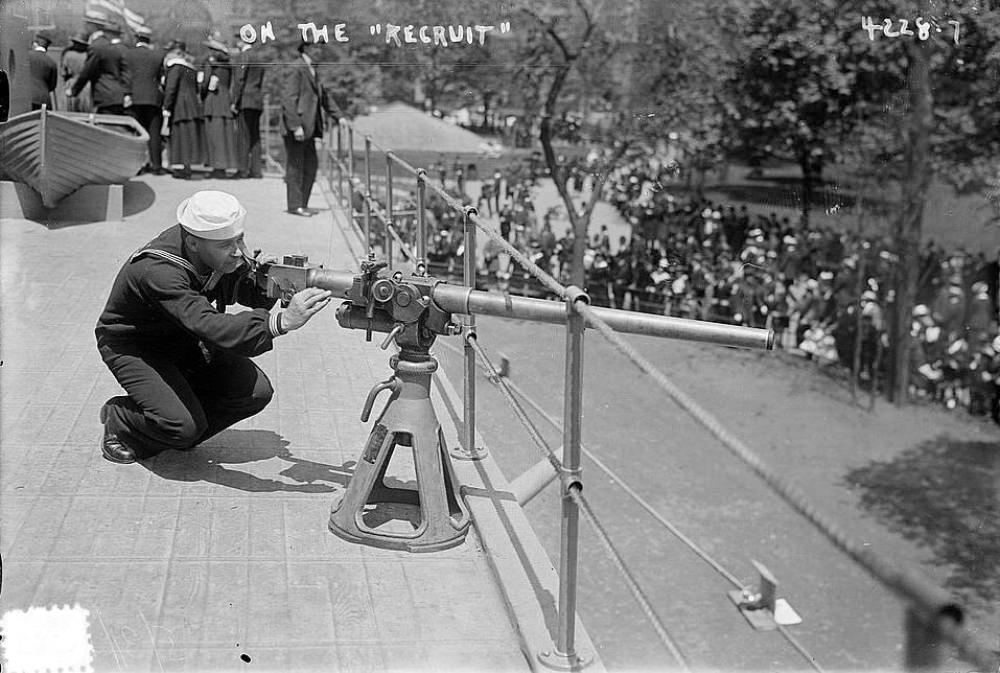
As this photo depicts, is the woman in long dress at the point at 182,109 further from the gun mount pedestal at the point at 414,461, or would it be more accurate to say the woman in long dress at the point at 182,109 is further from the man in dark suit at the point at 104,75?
the gun mount pedestal at the point at 414,461

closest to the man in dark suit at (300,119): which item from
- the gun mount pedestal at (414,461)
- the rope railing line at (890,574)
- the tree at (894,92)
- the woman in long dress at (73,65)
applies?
the woman in long dress at (73,65)

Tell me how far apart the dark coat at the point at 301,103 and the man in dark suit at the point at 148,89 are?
1.90m

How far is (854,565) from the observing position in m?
0.86

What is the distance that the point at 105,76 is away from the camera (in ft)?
31.9

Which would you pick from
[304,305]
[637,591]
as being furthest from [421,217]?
[637,591]

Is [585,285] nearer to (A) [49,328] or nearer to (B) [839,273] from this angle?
(B) [839,273]

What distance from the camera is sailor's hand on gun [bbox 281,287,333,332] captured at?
9.50ft

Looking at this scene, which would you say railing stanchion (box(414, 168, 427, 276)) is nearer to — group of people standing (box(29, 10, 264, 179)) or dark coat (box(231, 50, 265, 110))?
group of people standing (box(29, 10, 264, 179))

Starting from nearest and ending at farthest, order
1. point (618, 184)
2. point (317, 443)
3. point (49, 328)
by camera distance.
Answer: point (317, 443) → point (49, 328) → point (618, 184)

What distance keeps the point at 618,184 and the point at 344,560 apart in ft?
43.0

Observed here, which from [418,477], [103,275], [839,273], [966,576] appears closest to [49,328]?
[103,275]

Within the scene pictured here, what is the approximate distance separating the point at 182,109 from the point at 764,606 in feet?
21.8

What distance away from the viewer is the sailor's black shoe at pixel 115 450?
3443 millimetres

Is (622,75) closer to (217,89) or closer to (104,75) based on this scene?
(217,89)
